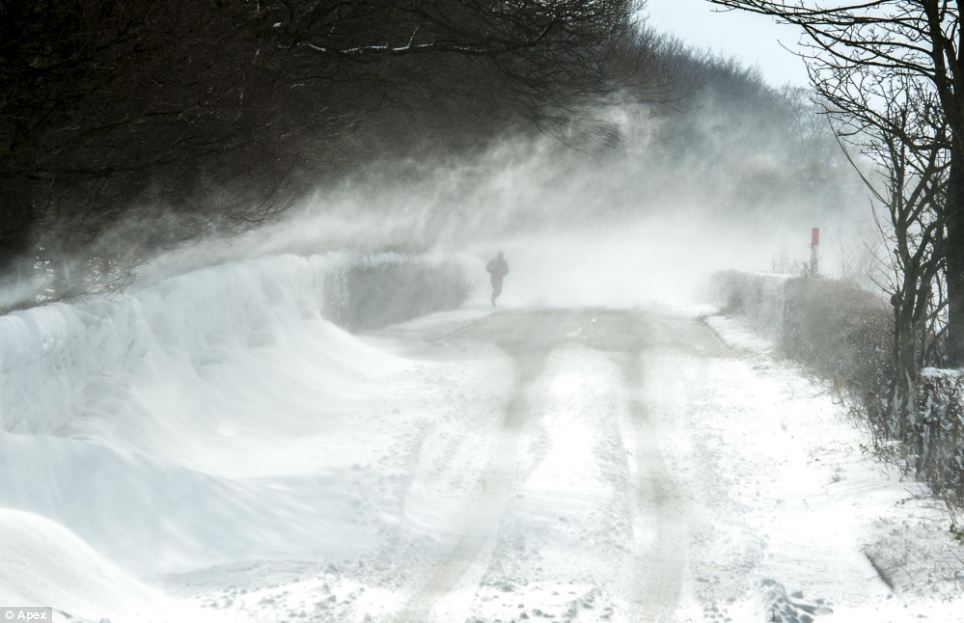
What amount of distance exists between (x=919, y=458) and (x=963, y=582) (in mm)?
2496

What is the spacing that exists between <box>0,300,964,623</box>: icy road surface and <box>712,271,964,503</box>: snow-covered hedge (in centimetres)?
34

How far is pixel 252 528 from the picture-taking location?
653 cm

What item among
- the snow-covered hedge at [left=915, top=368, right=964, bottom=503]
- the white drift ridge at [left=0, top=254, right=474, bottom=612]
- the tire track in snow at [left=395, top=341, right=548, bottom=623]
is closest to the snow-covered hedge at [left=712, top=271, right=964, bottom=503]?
the snow-covered hedge at [left=915, top=368, right=964, bottom=503]

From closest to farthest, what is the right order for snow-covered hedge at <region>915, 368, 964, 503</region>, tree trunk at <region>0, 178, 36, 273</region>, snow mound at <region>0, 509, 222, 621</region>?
snow mound at <region>0, 509, 222, 621</region>
snow-covered hedge at <region>915, 368, 964, 503</region>
tree trunk at <region>0, 178, 36, 273</region>

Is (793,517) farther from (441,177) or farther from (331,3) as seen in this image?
(441,177)

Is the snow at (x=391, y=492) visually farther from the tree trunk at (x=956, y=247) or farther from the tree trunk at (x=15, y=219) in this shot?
the tree trunk at (x=956, y=247)

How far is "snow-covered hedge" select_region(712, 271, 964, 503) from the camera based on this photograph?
7.16 metres

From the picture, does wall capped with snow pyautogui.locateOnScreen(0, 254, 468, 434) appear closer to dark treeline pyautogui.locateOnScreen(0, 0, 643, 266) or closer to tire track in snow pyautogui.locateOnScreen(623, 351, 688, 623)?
dark treeline pyautogui.locateOnScreen(0, 0, 643, 266)

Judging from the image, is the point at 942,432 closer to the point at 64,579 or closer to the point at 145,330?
the point at 64,579

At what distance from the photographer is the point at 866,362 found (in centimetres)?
1129

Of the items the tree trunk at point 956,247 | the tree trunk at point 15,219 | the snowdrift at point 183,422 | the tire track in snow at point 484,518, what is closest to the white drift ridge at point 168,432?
the snowdrift at point 183,422

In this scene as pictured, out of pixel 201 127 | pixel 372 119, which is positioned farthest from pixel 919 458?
pixel 372 119

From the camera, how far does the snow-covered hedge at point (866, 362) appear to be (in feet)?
23.5

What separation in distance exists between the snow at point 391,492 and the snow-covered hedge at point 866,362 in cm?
31
